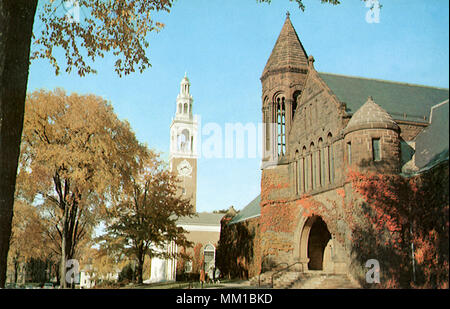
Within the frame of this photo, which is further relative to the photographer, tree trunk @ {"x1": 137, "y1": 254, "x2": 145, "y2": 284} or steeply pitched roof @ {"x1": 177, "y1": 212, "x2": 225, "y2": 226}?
steeply pitched roof @ {"x1": 177, "y1": 212, "x2": 225, "y2": 226}

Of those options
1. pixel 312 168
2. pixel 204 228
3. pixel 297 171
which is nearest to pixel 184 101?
pixel 312 168

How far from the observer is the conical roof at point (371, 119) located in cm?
1791

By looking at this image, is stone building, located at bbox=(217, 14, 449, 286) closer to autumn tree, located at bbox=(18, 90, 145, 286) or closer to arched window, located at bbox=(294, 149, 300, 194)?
arched window, located at bbox=(294, 149, 300, 194)

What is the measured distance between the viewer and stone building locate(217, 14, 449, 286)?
17.9m

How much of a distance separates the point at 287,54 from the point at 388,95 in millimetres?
8568

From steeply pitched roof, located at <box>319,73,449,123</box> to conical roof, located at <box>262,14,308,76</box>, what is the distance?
3.60 meters

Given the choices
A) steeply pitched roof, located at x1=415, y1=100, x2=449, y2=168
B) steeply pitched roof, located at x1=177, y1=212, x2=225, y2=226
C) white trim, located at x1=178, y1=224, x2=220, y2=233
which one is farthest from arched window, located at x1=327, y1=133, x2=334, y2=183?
white trim, located at x1=178, y1=224, x2=220, y2=233

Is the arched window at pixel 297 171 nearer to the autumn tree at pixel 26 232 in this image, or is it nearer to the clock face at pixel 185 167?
the clock face at pixel 185 167

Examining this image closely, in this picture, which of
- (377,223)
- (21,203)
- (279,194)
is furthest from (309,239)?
(21,203)

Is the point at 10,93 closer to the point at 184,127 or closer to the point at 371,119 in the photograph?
the point at 184,127

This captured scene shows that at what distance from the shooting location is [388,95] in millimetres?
19016
